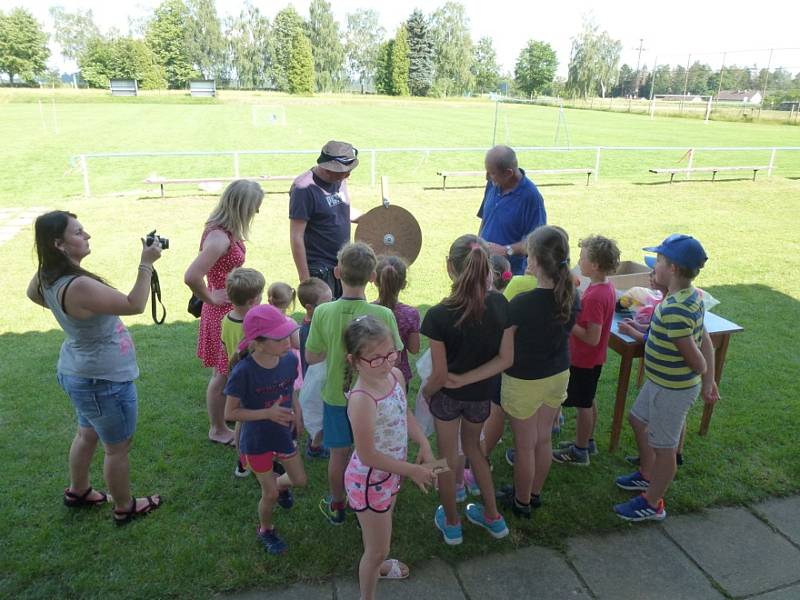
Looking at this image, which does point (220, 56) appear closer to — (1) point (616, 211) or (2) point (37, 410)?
(1) point (616, 211)

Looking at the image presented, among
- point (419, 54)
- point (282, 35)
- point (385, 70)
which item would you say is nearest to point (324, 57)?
point (282, 35)

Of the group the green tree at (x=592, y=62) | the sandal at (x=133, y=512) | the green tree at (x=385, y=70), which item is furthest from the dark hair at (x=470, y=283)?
the green tree at (x=385, y=70)

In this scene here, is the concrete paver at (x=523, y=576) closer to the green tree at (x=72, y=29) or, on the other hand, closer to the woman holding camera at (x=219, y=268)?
the woman holding camera at (x=219, y=268)

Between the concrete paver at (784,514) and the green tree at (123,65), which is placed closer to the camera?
the concrete paver at (784,514)

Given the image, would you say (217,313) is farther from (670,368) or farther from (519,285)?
(670,368)

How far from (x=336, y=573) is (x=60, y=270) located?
2.00 meters

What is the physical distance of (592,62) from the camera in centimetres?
7206

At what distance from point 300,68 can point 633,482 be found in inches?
2787

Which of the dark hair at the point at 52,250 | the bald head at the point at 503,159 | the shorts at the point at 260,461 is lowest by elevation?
the shorts at the point at 260,461

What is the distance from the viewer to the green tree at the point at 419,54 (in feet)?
259

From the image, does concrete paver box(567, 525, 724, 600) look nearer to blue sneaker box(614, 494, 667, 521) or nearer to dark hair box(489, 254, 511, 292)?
blue sneaker box(614, 494, 667, 521)

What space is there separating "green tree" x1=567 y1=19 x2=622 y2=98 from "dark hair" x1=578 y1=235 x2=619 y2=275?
7527 cm

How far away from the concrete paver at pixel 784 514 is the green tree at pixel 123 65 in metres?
83.4

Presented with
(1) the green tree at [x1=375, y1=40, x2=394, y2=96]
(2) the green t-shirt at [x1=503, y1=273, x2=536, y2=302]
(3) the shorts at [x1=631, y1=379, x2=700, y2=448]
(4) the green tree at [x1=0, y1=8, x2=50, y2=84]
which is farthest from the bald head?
(4) the green tree at [x1=0, y1=8, x2=50, y2=84]
